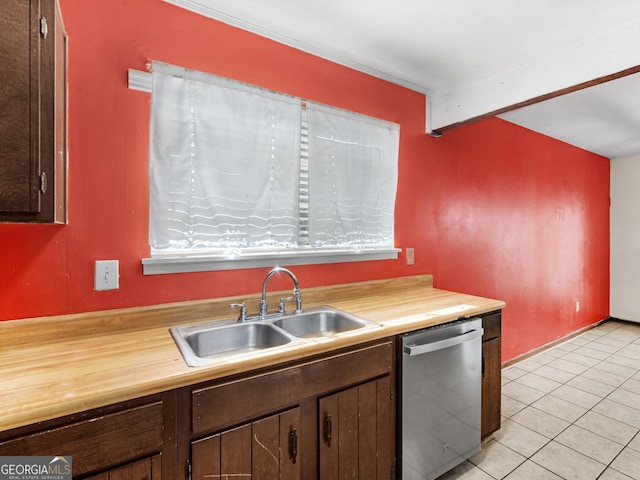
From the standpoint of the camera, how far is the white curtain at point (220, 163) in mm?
1607

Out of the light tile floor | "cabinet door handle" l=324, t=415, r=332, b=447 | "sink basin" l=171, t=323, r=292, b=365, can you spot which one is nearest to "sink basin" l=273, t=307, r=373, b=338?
"sink basin" l=171, t=323, r=292, b=365

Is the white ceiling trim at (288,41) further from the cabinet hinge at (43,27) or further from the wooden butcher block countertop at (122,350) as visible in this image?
the wooden butcher block countertop at (122,350)

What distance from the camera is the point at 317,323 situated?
1879 mm

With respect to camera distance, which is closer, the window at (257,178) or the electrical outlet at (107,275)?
the electrical outlet at (107,275)

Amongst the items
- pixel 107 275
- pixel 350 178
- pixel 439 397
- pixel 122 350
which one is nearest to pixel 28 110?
pixel 107 275

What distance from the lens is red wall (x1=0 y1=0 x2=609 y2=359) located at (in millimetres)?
1434

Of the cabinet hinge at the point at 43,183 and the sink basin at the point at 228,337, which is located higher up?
the cabinet hinge at the point at 43,183

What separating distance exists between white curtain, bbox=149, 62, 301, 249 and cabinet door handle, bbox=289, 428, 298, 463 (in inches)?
37.8

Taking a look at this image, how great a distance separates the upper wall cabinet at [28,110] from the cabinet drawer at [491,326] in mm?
2225

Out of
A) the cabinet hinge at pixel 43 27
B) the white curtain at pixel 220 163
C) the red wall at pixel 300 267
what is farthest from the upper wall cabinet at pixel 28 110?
the white curtain at pixel 220 163

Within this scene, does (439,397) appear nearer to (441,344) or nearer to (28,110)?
(441,344)

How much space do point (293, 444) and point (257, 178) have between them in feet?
4.29

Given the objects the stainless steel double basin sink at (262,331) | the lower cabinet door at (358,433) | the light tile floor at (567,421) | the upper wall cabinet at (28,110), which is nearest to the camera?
the upper wall cabinet at (28,110)

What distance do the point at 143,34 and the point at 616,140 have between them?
16.4ft
